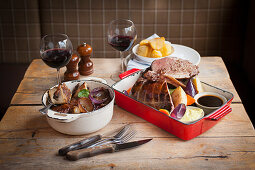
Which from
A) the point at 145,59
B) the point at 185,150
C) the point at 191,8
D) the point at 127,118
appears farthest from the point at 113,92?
the point at 191,8

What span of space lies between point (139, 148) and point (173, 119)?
152mm

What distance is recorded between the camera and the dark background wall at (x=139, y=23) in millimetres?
2393

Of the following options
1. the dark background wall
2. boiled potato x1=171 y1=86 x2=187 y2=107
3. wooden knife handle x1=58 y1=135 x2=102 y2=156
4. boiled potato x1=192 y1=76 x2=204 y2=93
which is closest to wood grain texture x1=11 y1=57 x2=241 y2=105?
boiled potato x1=192 y1=76 x2=204 y2=93

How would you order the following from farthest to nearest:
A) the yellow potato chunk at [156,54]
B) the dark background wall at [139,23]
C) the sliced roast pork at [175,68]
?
1. the dark background wall at [139,23]
2. the yellow potato chunk at [156,54]
3. the sliced roast pork at [175,68]

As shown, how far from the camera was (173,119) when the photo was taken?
1.05 metres

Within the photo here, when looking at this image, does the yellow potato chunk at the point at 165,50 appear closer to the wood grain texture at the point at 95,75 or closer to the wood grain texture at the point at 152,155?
the wood grain texture at the point at 95,75

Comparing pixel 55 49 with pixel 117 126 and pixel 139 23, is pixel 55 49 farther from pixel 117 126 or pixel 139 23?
pixel 139 23

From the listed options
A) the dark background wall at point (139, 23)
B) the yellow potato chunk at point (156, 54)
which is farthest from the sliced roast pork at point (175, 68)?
the dark background wall at point (139, 23)

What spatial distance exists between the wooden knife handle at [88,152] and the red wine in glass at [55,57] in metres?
0.40

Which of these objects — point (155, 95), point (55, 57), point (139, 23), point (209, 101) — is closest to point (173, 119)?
point (155, 95)

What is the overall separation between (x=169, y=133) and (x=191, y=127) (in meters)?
0.11

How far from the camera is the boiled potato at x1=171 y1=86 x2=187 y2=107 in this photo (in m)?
1.18

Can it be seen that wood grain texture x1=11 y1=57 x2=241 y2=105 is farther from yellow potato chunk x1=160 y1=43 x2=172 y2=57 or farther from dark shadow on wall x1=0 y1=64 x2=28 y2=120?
dark shadow on wall x1=0 y1=64 x2=28 y2=120

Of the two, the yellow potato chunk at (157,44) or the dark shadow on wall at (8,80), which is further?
the dark shadow on wall at (8,80)
